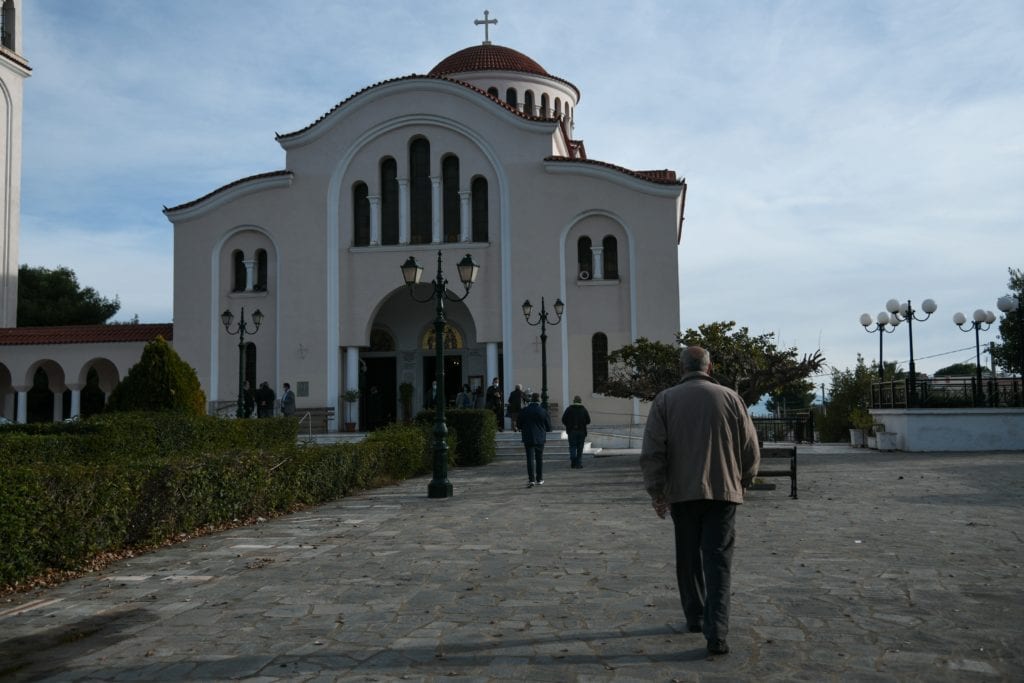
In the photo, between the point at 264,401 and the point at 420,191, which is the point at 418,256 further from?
the point at 264,401

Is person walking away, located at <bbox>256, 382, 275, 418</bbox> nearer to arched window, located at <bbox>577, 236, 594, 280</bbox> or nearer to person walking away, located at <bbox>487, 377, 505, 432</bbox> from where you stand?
person walking away, located at <bbox>487, 377, 505, 432</bbox>

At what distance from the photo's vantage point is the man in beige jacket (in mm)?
5242

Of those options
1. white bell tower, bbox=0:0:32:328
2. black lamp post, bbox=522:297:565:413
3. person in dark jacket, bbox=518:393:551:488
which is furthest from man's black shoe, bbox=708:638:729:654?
white bell tower, bbox=0:0:32:328

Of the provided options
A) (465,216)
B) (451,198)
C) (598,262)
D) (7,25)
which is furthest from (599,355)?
(7,25)

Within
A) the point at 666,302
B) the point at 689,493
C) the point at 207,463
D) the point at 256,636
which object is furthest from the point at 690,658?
the point at 666,302

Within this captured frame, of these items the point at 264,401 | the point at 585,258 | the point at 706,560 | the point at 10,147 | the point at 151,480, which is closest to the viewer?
the point at 706,560

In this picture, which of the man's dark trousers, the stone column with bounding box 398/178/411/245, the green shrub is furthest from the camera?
the stone column with bounding box 398/178/411/245

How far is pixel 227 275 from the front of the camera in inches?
1225

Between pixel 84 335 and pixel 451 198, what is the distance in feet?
44.2

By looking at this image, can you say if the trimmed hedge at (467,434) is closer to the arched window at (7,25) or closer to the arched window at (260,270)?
the arched window at (260,270)

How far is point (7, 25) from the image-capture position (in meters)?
34.9

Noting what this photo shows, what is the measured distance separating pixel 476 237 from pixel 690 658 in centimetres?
2573

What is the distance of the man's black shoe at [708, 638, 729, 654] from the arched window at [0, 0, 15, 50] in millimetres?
38374

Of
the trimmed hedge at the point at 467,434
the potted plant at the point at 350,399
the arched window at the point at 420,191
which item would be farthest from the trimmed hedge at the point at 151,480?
the arched window at the point at 420,191
